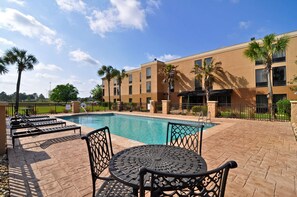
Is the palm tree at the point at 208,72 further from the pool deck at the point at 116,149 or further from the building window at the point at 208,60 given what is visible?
the pool deck at the point at 116,149

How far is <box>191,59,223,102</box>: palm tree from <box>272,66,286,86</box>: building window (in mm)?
5498

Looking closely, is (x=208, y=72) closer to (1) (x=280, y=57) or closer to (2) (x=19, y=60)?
(1) (x=280, y=57)

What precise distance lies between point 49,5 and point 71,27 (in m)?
2.78

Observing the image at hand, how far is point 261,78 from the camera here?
54.5 feet

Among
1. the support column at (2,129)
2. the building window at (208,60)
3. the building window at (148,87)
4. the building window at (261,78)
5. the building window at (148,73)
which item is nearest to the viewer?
the support column at (2,129)

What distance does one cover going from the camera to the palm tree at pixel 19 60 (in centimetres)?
1573

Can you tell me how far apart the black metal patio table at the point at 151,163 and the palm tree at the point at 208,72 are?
17860 mm

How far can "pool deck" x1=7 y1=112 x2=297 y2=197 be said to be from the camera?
2.49 m

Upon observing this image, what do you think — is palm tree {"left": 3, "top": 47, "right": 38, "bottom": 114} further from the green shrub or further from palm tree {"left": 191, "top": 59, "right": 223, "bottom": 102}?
the green shrub

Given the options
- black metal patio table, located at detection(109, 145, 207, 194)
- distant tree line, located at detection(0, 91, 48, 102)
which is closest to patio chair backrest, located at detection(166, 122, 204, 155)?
black metal patio table, located at detection(109, 145, 207, 194)

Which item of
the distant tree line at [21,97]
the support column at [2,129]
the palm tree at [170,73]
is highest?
the palm tree at [170,73]

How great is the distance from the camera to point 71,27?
31.4 ft

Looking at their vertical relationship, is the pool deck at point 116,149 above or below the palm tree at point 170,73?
below

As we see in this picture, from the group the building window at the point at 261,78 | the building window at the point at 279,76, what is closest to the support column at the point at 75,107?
the building window at the point at 261,78
